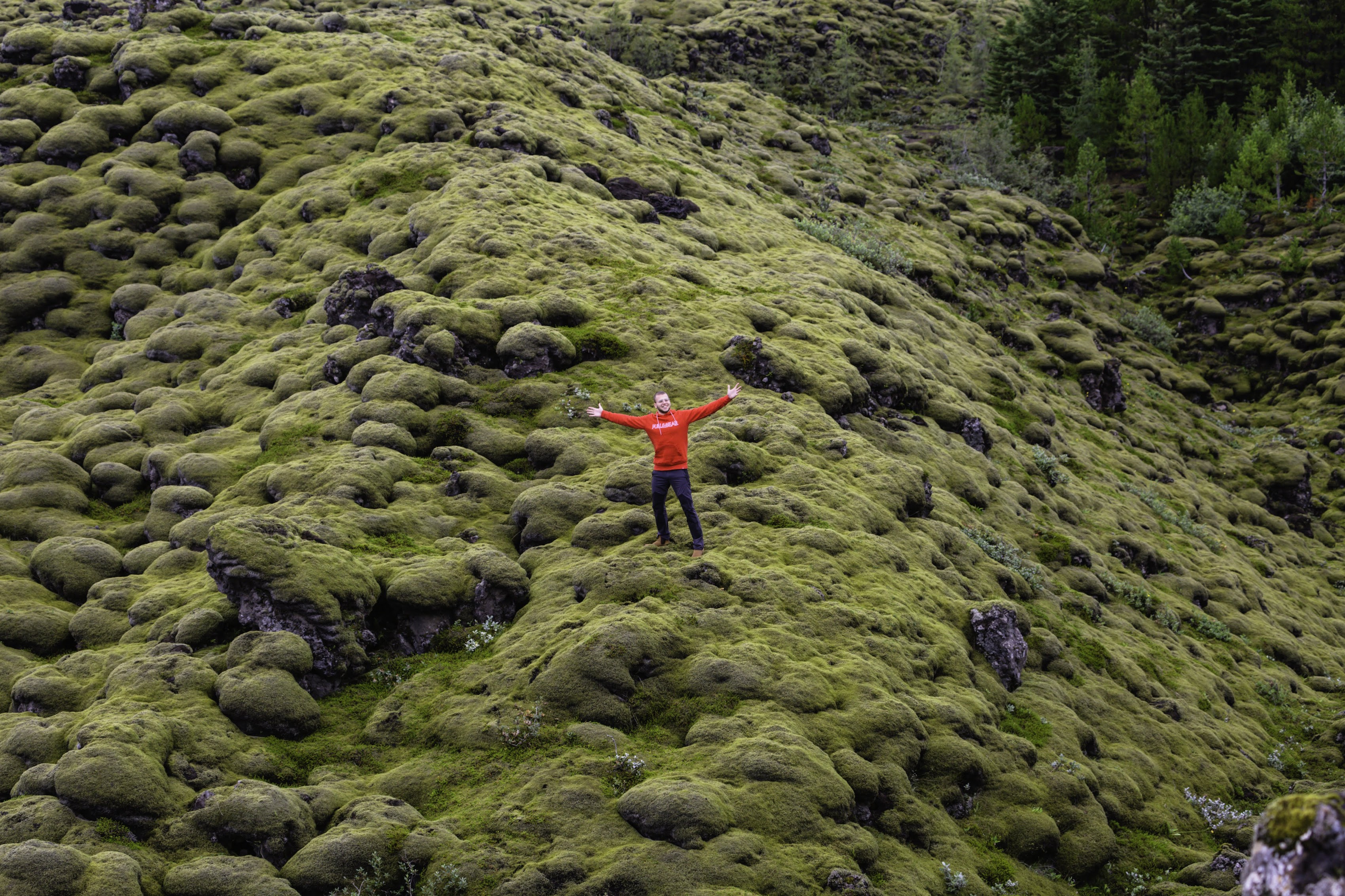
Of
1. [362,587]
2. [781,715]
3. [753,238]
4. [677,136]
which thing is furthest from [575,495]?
[677,136]

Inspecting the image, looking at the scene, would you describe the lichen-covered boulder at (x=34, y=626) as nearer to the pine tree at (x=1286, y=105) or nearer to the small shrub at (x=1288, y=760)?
the small shrub at (x=1288, y=760)

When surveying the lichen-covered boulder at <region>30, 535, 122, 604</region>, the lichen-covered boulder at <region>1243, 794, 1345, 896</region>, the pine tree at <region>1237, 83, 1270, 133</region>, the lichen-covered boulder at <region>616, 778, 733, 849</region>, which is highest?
the pine tree at <region>1237, 83, 1270, 133</region>

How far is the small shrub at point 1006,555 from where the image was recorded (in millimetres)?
22406

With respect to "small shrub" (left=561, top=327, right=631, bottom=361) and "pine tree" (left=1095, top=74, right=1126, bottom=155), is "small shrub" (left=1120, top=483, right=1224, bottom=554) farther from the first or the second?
"pine tree" (left=1095, top=74, right=1126, bottom=155)

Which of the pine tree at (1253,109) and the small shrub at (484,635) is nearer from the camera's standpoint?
the small shrub at (484,635)

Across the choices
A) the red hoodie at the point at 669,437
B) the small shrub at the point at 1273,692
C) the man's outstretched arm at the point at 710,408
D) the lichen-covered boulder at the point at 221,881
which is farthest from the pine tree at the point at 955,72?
the lichen-covered boulder at the point at 221,881

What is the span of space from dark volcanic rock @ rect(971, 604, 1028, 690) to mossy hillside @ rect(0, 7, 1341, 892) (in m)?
0.29

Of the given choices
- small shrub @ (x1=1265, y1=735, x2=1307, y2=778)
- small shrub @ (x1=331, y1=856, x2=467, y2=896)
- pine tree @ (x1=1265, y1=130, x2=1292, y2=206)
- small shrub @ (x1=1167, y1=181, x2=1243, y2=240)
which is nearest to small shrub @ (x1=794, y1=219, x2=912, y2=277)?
small shrub @ (x1=1265, y1=735, x2=1307, y2=778)

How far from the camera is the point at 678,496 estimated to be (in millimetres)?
17109

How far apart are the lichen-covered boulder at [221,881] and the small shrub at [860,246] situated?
3164 cm

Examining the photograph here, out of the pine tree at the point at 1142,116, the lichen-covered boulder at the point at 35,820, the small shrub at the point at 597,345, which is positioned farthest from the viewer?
the pine tree at the point at 1142,116

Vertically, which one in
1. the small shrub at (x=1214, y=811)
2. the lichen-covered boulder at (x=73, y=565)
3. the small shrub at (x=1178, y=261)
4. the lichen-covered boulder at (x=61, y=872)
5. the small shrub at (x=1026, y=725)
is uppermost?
the small shrub at (x=1178, y=261)

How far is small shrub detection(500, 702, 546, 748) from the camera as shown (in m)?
13.7

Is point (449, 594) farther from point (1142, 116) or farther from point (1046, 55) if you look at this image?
point (1046, 55)
